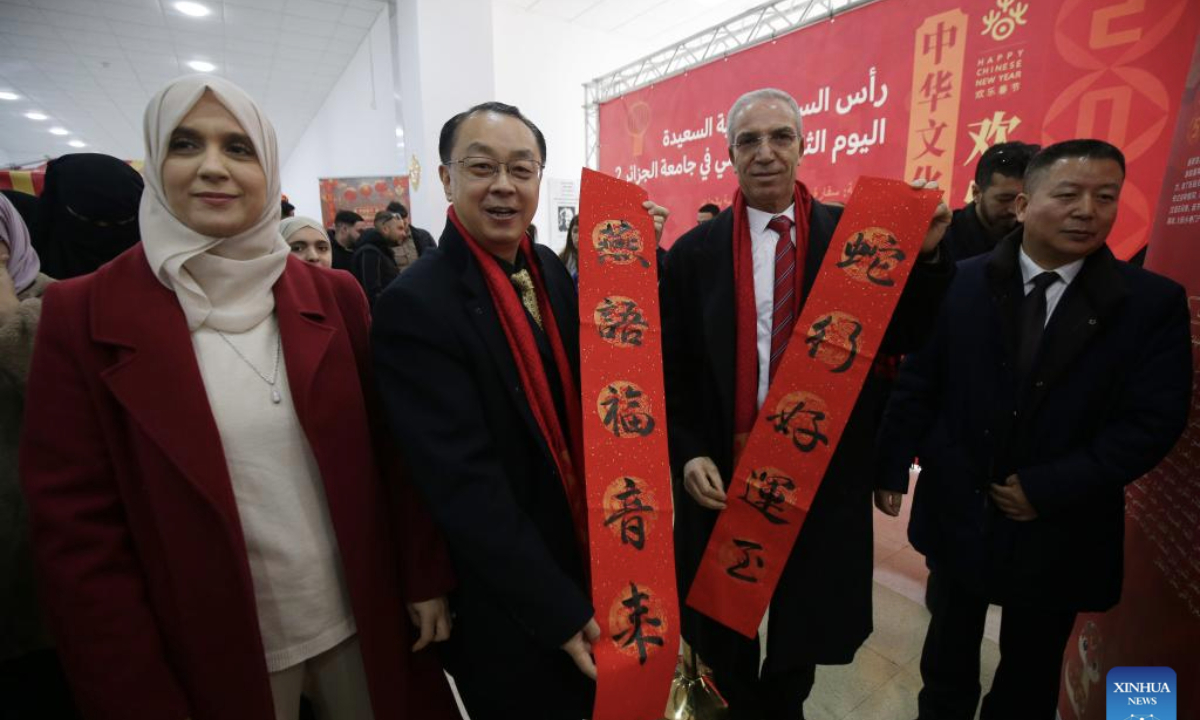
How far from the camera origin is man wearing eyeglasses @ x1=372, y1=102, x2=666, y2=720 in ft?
2.97

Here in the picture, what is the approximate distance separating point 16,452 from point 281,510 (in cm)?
49

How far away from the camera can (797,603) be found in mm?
1309

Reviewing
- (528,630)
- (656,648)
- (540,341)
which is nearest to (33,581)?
(528,630)

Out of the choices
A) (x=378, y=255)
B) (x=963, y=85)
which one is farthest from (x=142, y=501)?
(x=963, y=85)

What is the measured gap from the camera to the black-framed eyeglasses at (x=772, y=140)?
50.5 inches

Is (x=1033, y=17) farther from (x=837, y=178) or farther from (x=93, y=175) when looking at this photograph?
(x=93, y=175)

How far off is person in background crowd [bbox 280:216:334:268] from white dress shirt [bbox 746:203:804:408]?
1.90m

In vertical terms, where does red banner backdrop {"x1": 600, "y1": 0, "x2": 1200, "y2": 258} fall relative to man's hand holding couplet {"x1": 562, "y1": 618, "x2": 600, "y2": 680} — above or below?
above

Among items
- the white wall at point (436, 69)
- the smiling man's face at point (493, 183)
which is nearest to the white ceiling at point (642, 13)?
the white wall at point (436, 69)

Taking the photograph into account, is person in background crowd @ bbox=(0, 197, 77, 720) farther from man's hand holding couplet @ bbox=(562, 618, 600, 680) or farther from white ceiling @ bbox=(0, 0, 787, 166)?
white ceiling @ bbox=(0, 0, 787, 166)

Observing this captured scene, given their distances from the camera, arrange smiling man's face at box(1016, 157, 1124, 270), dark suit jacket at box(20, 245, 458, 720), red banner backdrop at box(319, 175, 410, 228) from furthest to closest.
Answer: red banner backdrop at box(319, 175, 410, 228), smiling man's face at box(1016, 157, 1124, 270), dark suit jacket at box(20, 245, 458, 720)

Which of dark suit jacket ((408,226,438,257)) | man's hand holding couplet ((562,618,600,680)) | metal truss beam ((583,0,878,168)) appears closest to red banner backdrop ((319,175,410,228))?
dark suit jacket ((408,226,438,257))

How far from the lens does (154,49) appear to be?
629 cm

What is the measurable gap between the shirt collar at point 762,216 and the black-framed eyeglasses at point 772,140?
0.49ft
